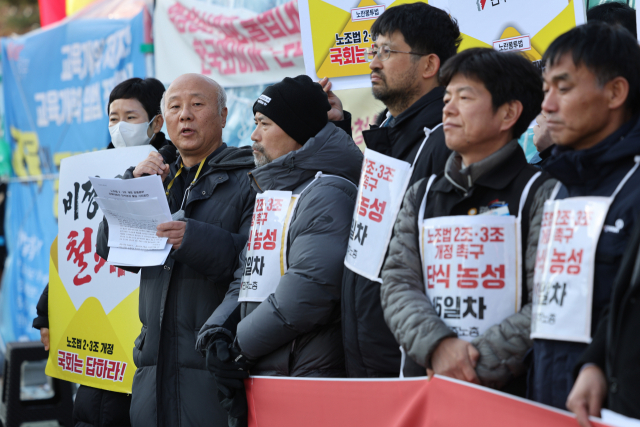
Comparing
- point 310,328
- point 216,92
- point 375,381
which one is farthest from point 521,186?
point 216,92

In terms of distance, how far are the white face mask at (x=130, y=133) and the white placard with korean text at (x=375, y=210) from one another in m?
1.94

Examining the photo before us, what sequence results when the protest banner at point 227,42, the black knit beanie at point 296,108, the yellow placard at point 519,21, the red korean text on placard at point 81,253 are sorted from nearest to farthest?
the black knit beanie at point 296,108 < the yellow placard at point 519,21 < the red korean text on placard at point 81,253 < the protest banner at point 227,42

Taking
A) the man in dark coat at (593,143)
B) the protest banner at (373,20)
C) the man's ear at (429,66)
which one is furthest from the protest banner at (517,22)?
the man in dark coat at (593,143)

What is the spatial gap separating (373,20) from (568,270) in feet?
7.36

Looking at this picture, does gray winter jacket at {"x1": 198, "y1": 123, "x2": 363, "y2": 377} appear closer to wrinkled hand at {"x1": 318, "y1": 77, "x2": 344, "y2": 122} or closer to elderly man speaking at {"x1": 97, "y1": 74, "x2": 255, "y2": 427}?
elderly man speaking at {"x1": 97, "y1": 74, "x2": 255, "y2": 427}

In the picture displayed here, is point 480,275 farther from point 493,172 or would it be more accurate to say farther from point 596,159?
point 596,159

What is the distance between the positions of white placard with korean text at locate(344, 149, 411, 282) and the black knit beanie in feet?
1.66

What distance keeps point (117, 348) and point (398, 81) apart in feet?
6.84

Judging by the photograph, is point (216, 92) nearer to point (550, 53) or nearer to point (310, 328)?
point (310, 328)

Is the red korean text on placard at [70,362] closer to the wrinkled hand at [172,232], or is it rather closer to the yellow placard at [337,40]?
the wrinkled hand at [172,232]

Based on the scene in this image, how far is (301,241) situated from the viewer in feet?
8.32

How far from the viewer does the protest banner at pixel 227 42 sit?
477 cm

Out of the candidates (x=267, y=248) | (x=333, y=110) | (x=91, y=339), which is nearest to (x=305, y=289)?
(x=267, y=248)

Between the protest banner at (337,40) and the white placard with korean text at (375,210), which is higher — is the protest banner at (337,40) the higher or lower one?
the higher one
